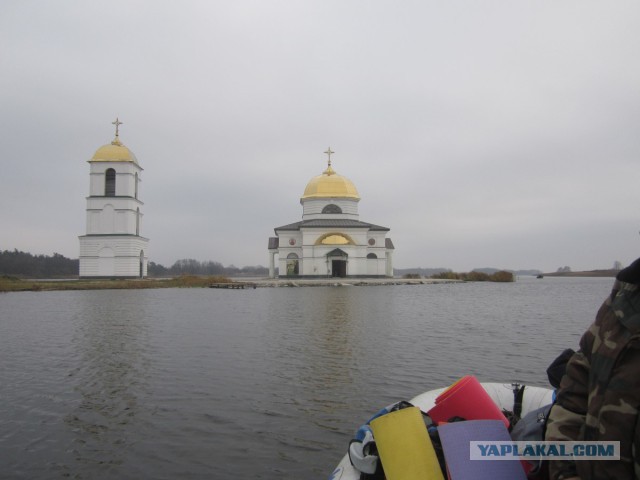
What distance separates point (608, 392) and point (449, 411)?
69.1 inches

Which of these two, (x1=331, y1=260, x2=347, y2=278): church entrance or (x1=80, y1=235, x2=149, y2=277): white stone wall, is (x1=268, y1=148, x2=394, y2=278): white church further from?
(x1=80, y1=235, x2=149, y2=277): white stone wall

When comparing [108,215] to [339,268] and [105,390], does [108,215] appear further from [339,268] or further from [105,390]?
[105,390]

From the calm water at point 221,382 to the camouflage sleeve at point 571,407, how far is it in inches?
108

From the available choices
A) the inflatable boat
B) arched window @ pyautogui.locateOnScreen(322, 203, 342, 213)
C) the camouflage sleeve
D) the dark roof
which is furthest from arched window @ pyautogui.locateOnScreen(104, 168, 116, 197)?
the camouflage sleeve

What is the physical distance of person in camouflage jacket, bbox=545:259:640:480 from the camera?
206 cm

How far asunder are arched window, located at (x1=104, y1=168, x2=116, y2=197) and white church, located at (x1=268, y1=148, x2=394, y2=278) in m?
16.7

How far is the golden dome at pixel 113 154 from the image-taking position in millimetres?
48094

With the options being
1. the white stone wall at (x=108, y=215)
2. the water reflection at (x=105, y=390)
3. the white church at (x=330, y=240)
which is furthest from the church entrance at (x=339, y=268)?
the water reflection at (x=105, y=390)

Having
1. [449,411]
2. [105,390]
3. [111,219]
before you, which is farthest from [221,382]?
[111,219]

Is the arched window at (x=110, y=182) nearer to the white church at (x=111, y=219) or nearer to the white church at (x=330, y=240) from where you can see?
the white church at (x=111, y=219)

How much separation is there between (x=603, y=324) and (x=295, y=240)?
5205cm

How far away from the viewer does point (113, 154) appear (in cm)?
4831

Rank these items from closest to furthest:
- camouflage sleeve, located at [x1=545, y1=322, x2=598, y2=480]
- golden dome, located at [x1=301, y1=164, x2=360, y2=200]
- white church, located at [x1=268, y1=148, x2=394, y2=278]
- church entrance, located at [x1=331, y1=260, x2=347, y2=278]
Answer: camouflage sleeve, located at [x1=545, y1=322, x2=598, y2=480], white church, located at [x1=268, y1=148, x2=394, y2=278], church entrance, located at [x1=331, y1=260, x2=347, y2=278], golden dome, located at [x1=301, y1=164, x2=360, y2=200]

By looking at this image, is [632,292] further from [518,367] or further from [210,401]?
[518,367]
